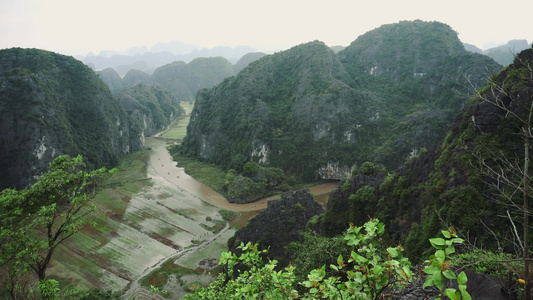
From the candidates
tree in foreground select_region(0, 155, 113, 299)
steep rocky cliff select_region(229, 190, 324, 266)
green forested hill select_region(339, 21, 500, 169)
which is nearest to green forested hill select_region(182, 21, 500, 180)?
green forested hill select_region(339, 21, 500, 169)

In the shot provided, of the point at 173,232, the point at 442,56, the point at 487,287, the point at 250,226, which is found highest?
the point at 442,56

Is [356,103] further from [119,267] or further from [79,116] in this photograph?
[79,116]

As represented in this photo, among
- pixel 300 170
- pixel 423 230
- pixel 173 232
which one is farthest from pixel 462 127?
pixel 300 170

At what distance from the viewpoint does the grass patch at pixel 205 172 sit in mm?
78688

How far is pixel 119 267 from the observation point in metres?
41.4

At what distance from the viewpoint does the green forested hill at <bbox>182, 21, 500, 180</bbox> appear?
76562mm

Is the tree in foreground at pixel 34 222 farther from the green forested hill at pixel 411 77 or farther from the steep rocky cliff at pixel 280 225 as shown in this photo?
the green forested hill at pixel 411 77

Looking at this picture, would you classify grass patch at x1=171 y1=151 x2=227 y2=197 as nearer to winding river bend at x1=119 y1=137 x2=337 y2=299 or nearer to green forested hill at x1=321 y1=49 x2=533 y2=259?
winding river bend at x1=119 y1=137 x2=337 y2=299

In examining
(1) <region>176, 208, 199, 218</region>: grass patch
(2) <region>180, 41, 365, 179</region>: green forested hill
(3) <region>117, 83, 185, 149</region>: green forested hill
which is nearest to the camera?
(1) <region>176, 208, 199, 218</region>: grass patch

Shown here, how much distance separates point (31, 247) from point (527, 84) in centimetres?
3428

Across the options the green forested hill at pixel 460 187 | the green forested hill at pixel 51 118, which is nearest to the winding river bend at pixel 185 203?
the green forested hill at pixel 51 118

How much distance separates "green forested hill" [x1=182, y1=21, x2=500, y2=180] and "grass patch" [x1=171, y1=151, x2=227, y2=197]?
4.16 m

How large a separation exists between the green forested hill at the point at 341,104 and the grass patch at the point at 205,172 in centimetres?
416

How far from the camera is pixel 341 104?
85750 mm
